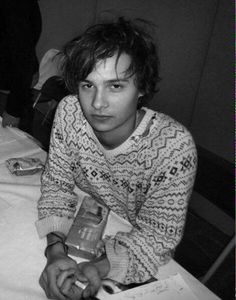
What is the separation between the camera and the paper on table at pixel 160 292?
0.74 metres

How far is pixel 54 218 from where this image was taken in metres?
0.92

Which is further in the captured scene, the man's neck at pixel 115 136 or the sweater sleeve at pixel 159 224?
the man's neck at pixel 115 136

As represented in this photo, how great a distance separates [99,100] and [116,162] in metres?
0.22

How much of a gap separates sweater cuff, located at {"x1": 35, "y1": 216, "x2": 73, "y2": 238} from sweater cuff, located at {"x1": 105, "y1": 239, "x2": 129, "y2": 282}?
Result: 0.50ft

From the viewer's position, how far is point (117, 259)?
82cm

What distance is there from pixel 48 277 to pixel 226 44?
80.3 inches

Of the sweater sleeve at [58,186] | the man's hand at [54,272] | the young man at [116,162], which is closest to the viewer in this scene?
the man's hand at [54,272]

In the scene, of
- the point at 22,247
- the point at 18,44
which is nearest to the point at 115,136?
the point at 22,247

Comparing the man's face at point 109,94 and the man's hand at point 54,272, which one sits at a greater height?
the man's face at point 109,94

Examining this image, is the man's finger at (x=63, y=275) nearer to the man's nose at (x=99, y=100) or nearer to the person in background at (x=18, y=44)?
the man's nose at (x=99, y=100)

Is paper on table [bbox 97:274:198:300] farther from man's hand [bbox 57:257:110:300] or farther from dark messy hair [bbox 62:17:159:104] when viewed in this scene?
dark messy hair [bbox 62:17:159:104]

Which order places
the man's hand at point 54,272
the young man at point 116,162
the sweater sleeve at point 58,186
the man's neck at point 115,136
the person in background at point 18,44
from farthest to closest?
1. the person in background at point 18,44
2. the man's neck at point 115,136
3. the sweater sleeve at point 58,186
4. the young man at point 116,162
5. the man's hand at point 54,272

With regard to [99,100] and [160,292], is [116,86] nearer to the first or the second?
[99,100]

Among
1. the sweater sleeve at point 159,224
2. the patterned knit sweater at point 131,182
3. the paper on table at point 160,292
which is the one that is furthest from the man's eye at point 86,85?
the paper on table at point 160,292
